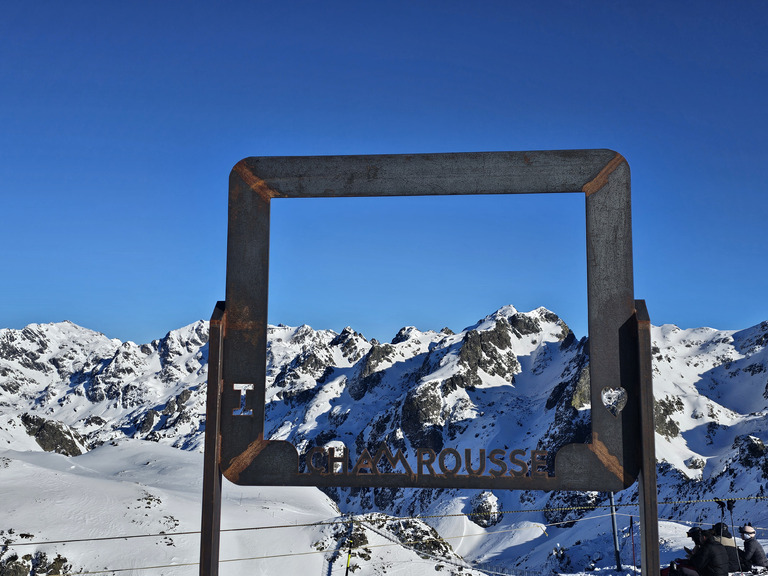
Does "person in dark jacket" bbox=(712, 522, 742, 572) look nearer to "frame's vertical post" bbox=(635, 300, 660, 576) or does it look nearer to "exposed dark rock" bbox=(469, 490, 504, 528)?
"frame's vertical post" bbox=(635, 300, 660, 576)

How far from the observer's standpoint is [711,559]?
10703mm

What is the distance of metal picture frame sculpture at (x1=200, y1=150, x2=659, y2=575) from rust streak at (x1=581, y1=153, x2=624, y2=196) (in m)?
0.01

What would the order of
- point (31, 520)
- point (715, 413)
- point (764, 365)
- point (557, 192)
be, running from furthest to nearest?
point (764, 365) → point (715, 413) → point (31, 520) → point (557, 192)

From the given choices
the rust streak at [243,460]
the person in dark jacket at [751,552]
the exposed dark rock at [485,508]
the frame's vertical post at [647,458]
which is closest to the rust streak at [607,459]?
the frame's vertical post at [647,458]

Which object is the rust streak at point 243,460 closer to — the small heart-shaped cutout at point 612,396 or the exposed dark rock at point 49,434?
the small heart-shaped cutout at point 612,396

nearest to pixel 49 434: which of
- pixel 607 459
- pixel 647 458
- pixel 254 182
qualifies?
pixel 254 182

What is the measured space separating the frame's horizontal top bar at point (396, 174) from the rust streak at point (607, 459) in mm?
2181

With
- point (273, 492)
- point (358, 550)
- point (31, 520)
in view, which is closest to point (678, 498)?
point (273, 492)

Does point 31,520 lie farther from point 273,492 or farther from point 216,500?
point 216,500

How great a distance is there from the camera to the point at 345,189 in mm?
5934

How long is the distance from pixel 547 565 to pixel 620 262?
297 feet

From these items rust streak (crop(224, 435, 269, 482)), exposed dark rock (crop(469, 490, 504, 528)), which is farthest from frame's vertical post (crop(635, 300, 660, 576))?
exposed dark rock (crop(469, 490, 504, 528))

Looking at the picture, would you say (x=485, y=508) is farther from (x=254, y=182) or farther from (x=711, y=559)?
(x=254, y=182)

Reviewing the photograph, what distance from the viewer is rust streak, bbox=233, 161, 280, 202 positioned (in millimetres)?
5875
